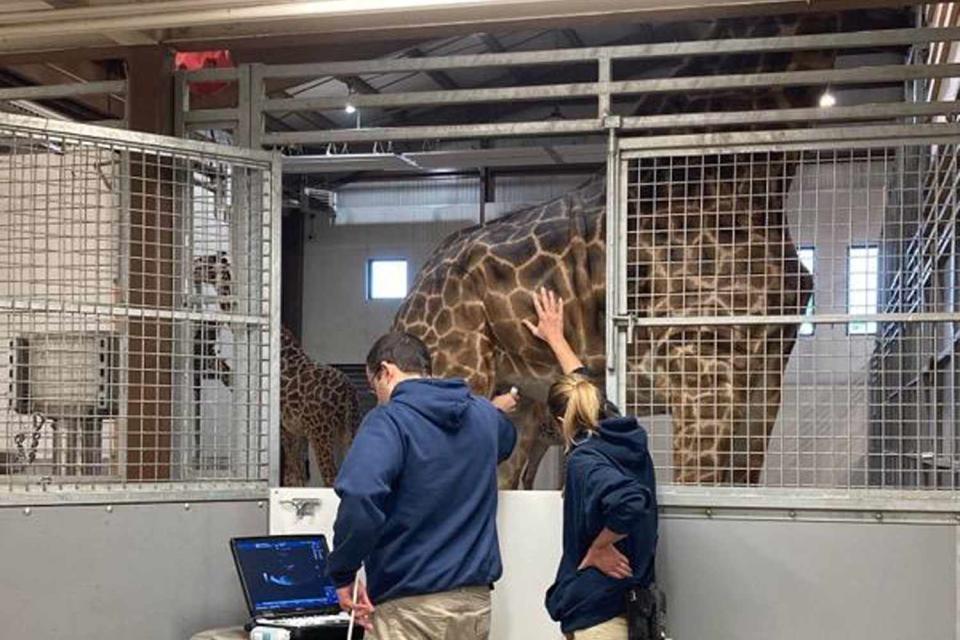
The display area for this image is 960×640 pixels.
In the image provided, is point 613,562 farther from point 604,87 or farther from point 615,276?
point 604,87

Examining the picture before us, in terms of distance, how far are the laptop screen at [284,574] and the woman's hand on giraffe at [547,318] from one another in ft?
4.41

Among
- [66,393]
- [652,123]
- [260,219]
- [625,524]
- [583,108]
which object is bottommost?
[625,524]

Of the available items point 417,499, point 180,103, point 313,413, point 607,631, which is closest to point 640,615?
point 607,631

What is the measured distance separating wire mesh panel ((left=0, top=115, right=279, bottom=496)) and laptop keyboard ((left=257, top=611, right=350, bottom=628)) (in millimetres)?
699

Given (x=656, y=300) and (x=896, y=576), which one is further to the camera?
(x=656, y=300)

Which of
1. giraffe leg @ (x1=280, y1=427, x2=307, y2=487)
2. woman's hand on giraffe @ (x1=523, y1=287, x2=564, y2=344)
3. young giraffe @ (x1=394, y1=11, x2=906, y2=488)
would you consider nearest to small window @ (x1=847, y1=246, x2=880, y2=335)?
young giraffe @ (x1=394, y1=11, x2=906, y2=488)

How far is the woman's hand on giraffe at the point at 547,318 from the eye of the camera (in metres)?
4.77

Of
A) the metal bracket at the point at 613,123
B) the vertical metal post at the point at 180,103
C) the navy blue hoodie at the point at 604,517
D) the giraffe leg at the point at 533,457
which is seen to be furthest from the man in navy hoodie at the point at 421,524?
the giraffe leg at the point at 533,457

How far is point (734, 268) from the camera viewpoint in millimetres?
4418

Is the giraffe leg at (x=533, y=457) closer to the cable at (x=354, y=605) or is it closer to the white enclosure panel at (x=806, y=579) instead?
the white enclosure panel at (x=806, y=579)

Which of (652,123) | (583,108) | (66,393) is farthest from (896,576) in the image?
(583,108)

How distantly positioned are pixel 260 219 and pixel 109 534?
1275 mm

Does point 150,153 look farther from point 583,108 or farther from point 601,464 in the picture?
point 583,108

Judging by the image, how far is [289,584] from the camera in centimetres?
391
